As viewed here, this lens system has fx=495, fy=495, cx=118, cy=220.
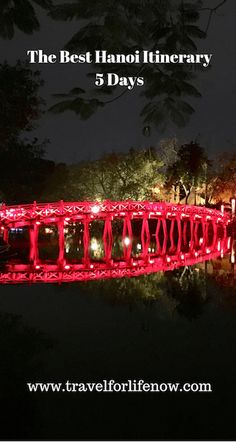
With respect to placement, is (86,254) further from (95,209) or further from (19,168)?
(19,168)

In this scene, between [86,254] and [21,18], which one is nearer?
[21,18]

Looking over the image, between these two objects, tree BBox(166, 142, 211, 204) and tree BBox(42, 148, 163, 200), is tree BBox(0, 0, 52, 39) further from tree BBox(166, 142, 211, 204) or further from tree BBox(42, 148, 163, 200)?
tree BBox(166, 142, 211, 204)

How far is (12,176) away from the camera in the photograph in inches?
830

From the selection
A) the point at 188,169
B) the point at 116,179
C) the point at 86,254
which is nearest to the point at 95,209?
the point at 86,254

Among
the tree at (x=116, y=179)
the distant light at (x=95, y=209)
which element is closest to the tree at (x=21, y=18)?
the distant light at (x=95, y=209)

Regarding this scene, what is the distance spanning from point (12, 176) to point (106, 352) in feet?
45.8

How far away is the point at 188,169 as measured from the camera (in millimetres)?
38562

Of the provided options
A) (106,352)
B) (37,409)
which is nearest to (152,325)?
(106,352)

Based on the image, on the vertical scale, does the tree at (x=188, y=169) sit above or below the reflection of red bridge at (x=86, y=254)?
above

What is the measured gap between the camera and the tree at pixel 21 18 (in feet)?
8.54

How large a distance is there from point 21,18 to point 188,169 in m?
36.6

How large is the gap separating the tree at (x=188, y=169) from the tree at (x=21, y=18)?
35.8 metres

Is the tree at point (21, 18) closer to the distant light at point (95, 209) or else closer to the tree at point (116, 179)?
the distant light at point (95, 209)

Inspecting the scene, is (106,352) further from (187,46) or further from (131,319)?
(187,46)
